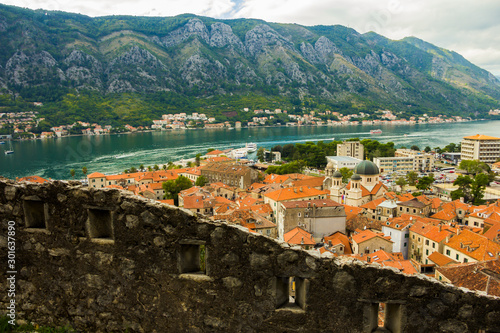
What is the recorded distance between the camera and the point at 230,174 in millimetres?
69625

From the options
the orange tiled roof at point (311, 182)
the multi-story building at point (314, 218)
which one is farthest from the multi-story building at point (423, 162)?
the multi-story building at point (314, 218)

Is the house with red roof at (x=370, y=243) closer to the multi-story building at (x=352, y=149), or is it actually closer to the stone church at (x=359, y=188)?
the stone church at (x=359, y=188)

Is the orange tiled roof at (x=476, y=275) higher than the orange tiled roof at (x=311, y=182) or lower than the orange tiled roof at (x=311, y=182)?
higher

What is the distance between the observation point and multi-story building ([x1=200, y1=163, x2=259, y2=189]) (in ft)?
224

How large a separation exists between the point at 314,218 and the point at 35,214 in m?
36.0

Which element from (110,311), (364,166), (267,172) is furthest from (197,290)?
(267,172)

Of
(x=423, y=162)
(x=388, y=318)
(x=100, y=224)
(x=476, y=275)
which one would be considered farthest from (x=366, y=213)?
(x=423, y=162)

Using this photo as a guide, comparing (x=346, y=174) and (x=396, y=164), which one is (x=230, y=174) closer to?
(x=346, y=174)

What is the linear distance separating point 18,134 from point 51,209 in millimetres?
186786

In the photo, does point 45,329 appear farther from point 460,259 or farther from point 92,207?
point 460,259

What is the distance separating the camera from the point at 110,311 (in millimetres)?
4785

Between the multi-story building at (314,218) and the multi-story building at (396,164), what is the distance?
177 feet

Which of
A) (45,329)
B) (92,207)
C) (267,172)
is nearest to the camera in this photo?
(92,207)

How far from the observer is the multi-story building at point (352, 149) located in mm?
99613
